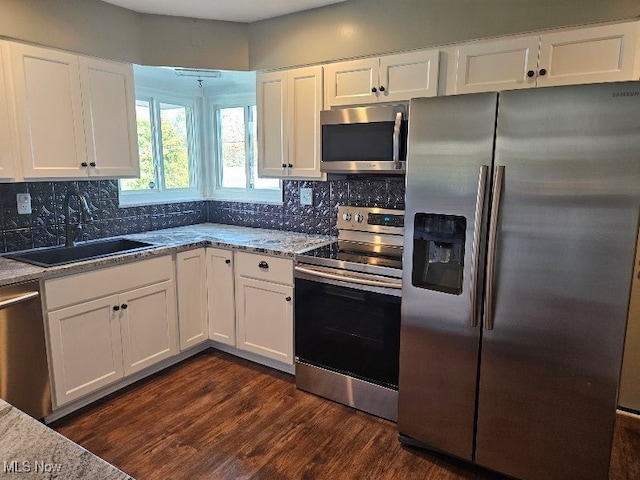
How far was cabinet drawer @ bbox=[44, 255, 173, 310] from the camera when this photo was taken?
2.27 metres

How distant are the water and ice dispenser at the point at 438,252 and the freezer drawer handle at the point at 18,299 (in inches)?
76.3

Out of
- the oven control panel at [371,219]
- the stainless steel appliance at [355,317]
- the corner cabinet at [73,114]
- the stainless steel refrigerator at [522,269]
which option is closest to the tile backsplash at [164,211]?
the oven control panel at [371,219]

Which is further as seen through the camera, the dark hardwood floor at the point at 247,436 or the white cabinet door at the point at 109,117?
the white cabinet door at the point at 109,117

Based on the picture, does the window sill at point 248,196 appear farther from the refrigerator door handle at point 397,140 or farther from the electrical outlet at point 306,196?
the refrigerator door handle at point 397,140

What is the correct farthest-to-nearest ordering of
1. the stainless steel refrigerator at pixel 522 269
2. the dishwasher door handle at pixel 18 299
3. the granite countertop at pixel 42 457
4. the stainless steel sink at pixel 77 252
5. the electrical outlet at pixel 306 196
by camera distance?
the electrical outlet at pixel 306 196, the stainless steel sink at pixel 77 252, the dishwasher door handle at pixel 18 299, the stainless steel refrigerator at pixel 522 269, the granite countertop at pixel 42 457

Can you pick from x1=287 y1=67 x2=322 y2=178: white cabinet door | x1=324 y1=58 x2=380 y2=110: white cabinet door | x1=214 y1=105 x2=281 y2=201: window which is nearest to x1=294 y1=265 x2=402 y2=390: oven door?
x1=287 y1=67 x2=322 y2=178: white cabinet door

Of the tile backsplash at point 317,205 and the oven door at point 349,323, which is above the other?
the tile backsplash at point 317,205

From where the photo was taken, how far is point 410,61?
244cm

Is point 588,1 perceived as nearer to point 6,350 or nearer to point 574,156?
point 574,156

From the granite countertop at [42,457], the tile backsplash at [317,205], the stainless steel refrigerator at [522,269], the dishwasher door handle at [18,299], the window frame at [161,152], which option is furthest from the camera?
the window frame at [161,152]

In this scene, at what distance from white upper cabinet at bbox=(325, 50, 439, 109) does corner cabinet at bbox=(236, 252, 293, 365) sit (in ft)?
3.74

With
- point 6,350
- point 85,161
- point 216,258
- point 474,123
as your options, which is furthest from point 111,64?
point 474,123

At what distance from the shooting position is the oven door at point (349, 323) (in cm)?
229

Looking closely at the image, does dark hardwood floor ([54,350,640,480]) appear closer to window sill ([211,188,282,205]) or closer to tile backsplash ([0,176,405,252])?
tile backsplash ([0,176,405,252])
